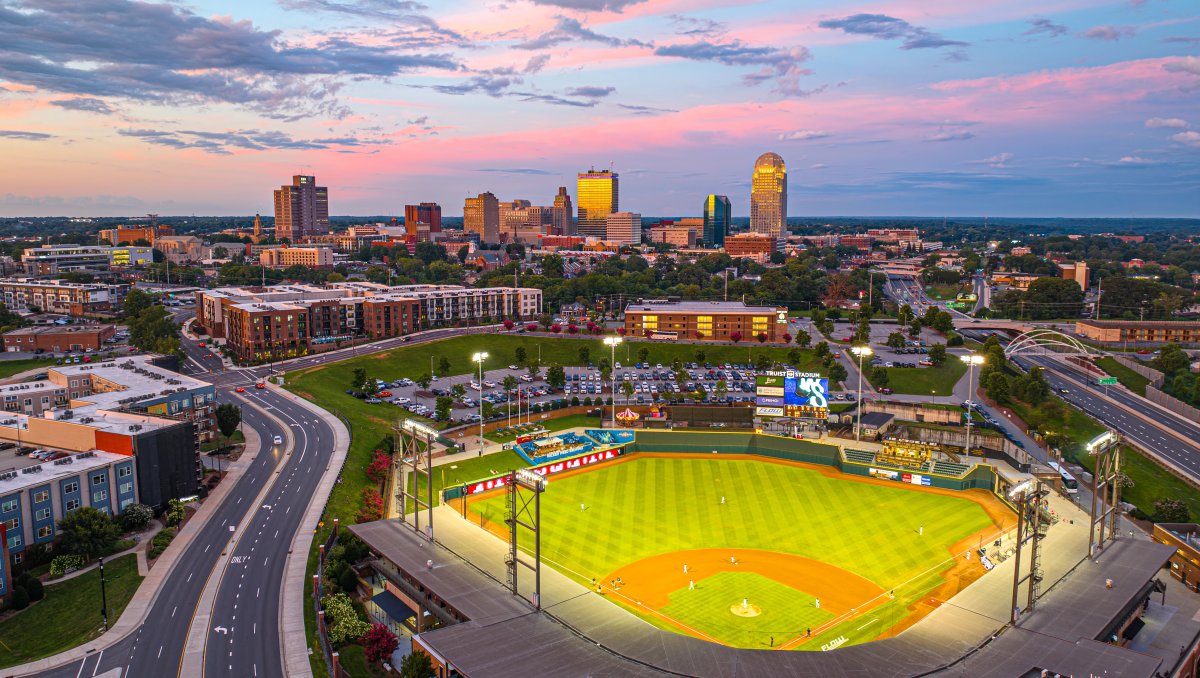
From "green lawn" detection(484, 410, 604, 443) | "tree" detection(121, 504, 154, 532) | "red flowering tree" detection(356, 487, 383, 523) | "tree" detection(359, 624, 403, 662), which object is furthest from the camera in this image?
"green lawn" detection(484, 410, 604, 443)

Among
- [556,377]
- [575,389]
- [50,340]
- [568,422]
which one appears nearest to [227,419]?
[568,422]

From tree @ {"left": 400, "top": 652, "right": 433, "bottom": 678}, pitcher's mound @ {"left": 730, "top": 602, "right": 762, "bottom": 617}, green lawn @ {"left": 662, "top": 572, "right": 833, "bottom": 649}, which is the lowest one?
green lawn @ {"left": 662, "top": 572, "right": 833, "bottom": 649}

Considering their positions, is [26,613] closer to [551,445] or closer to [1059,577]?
[551,445]

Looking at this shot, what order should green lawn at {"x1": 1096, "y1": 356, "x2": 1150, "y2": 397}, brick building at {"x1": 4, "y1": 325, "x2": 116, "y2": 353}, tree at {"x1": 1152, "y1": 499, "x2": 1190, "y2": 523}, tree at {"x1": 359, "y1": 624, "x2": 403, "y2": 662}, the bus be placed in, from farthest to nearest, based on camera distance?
1. brick building at {"x1": 4, "y1": 325, "x2": 116, "y2": 353}
2. green lawn at {"x1": 1096, "y1": 356, "x2": 1150, "y2": 397}
3. the bus
4. tree at {"x1": 1152, "y1": 499, "x2": 1190, "y2": 523}
5. tree at {"x1": 359, "y1": 624, "x2": 403, "y2": 662}

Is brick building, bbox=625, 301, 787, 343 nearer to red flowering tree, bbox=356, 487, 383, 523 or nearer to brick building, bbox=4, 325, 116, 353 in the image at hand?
red flowering tree, bbox=356, 487, 383, 523

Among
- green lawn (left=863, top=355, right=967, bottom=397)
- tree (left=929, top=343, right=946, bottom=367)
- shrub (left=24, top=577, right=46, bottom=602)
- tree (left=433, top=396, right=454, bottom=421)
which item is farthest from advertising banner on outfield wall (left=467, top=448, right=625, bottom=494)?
tree (left=929, top=343, right=946, bottom=367)

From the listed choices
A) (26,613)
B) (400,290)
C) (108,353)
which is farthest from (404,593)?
(400,290)

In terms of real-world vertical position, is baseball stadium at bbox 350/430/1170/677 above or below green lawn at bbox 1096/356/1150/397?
below
